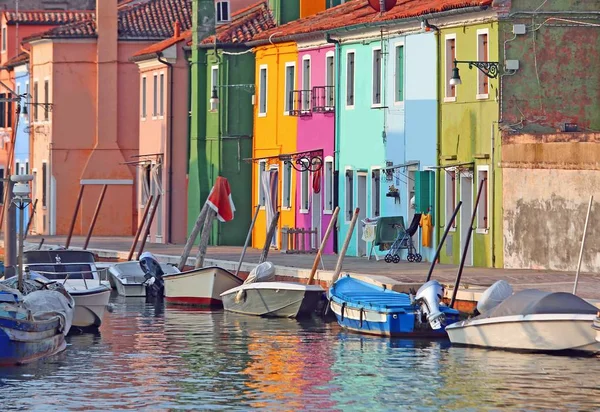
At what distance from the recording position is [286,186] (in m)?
56.6

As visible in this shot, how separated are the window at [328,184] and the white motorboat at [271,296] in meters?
11.1

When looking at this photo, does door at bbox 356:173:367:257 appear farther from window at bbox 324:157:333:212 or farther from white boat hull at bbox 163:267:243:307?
white boat hull at bbox 163:267:243:307

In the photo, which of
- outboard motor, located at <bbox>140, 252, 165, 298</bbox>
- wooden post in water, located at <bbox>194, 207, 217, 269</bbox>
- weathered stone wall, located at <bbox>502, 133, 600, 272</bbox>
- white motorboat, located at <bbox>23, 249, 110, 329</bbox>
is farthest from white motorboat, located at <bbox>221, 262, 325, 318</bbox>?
outboard motor, located at <bbox>140, 252, 165, 298</bbox>

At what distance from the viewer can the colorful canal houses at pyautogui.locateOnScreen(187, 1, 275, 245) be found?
6000 cm

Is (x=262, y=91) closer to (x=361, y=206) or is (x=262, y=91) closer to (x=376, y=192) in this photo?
(x=361, y=206)

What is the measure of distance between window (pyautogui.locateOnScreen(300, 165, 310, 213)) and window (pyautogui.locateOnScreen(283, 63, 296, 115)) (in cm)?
222

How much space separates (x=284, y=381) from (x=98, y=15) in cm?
4395

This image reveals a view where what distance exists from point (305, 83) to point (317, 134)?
6.13 feet

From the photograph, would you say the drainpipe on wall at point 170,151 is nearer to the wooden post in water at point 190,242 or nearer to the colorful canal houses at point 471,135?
the wooden post in water at point 190,242

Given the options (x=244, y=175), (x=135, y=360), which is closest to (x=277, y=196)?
(x=244, y=175)

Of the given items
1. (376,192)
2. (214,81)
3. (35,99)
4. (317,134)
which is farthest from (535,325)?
(35,99)

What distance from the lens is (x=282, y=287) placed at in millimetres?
40406

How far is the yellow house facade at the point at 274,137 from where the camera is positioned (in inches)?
2207

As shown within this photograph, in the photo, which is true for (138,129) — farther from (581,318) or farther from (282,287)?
(581,318)
